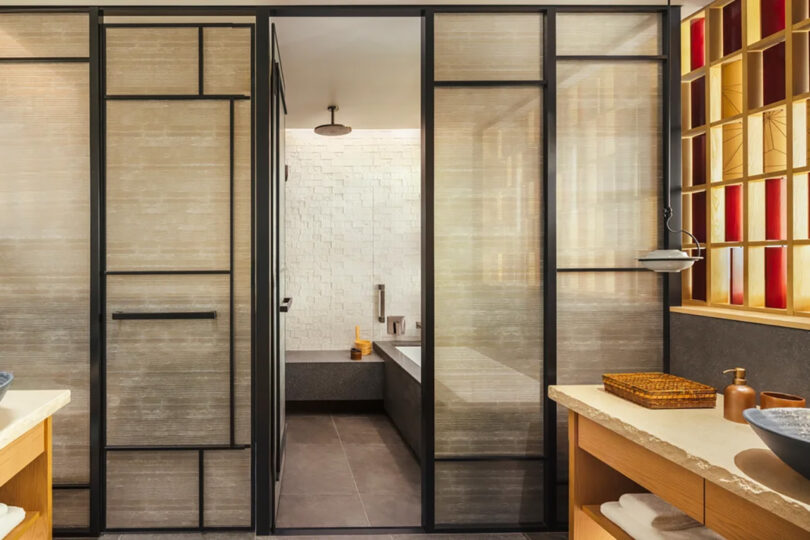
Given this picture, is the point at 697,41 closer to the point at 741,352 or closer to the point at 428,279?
the point at 741,352

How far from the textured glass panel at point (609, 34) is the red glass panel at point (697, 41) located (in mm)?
174

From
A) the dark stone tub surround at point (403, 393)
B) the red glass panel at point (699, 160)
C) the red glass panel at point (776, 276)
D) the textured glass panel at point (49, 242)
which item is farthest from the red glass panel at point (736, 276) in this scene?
the textured glass panel at point (49, 242)

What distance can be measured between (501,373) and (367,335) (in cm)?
282

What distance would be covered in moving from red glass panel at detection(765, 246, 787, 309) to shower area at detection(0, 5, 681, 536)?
1.42ft

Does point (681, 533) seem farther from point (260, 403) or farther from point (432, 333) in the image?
point (260, 403)

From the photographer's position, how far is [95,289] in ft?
8.17

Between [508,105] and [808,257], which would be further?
[508,105]

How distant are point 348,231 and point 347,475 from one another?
2478mm

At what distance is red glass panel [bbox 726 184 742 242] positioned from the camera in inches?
94.0

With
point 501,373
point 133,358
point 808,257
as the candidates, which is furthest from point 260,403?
point 808,257

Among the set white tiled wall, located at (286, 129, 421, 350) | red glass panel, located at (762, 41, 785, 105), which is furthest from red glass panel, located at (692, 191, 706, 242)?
white tiled wall, located at (286, 129, 421, 350)

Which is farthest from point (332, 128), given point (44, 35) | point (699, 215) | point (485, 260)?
point (699, 215)

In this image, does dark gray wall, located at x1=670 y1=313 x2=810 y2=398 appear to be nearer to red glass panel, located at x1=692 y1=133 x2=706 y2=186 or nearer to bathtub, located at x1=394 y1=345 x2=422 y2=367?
red glass panel, located at x1=692 y1=133 x2=706 y2=186

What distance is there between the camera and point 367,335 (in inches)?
209
